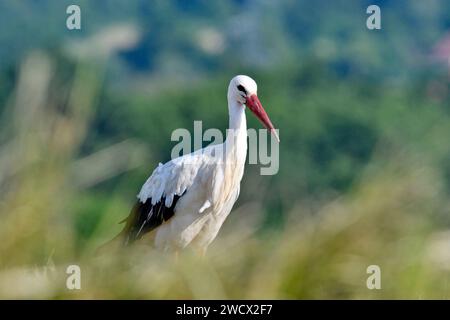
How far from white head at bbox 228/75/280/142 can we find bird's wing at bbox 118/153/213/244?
14.8 inches

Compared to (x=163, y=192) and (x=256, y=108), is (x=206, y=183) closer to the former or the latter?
(x=163, y=192)

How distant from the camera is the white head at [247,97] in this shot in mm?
6312

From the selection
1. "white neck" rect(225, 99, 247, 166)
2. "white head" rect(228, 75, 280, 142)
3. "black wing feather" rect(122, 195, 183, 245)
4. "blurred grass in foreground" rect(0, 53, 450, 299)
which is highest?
"white head" rect(228, 75, 280, 142)

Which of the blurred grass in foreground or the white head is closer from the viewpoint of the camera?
the blurred grass in foreground

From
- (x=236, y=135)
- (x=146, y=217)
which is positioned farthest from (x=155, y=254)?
(x=146, y=217)

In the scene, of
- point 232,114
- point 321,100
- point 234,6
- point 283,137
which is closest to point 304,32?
point 234,6

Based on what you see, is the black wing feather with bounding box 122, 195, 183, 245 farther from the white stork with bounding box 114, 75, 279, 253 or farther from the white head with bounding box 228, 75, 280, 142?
the white head with bounding box 228, 75, 280, 142

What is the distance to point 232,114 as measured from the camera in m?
6.33

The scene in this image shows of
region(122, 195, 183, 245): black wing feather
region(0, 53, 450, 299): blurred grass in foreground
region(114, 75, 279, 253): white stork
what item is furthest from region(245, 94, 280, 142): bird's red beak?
region(0, 53, 450, 299): blurred grass in foreground

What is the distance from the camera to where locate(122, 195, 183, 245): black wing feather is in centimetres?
643

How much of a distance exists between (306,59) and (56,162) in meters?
50.4

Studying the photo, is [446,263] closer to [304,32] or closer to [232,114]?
[232,114]

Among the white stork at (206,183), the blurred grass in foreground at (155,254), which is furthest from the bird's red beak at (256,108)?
the blurred grass in foreground at (155,254)

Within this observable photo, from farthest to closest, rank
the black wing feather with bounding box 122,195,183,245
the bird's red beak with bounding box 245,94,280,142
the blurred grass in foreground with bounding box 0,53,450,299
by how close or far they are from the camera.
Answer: the black wing feather with bounding box 122,195,183,245
the bird's red beak with bounding box 245,94,280,142
the blurred grass in foreground with bounding box 0,53,450,299
